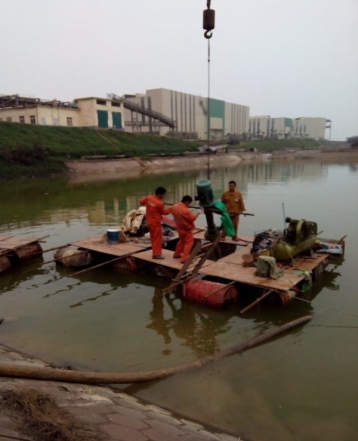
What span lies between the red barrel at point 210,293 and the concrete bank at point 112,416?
2679 millimetres

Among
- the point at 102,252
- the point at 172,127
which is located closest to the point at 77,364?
the point at 102,252

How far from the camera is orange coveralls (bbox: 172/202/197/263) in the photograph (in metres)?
7.60

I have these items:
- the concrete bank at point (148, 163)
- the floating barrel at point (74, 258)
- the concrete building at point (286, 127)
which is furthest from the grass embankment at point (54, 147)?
the concrete building at point (286, 127)

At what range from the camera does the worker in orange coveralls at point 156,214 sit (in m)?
7.98

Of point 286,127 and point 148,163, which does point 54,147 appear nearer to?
point 148,163

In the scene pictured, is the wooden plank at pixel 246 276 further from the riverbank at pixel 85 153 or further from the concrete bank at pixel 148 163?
the concrete bank at pixel 148 163

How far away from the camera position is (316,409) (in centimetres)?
421

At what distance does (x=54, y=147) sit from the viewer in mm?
36875

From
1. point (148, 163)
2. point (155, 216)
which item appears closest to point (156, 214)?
point (155, 216)

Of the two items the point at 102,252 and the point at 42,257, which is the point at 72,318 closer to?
the point at 102,252

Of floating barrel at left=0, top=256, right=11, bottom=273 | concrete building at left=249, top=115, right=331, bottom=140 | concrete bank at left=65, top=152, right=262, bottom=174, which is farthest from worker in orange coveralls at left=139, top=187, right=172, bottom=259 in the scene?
concrete building at left=249, top=115, right=331, bottom=140

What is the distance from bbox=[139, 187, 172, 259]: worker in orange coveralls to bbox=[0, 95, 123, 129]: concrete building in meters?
41.6

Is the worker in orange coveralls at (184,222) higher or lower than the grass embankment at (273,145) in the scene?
lower

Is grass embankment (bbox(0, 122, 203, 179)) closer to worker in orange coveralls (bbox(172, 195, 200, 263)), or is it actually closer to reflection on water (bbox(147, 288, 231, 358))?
worker in orange coveralls (bbox(172, 195, 200, 263))
